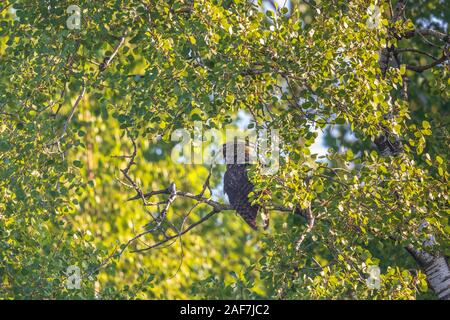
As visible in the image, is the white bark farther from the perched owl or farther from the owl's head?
the owl's head


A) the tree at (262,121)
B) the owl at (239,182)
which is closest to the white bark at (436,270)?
the tree at (262,121)

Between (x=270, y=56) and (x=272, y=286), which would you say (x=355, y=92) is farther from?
(x=272, y=286)

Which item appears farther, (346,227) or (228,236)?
(228,236)

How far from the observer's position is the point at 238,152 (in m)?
10.9

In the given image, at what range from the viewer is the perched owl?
10.4 metres

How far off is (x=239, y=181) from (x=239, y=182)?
0.04 feet

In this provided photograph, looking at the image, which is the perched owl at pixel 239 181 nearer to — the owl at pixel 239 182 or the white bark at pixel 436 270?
the owl at pixel 239 182

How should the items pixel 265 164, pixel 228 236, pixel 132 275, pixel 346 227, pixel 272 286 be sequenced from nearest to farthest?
pixel 265 164, pixel 346 227, pixel 272 286, pixel 132 275, pixel 228 236

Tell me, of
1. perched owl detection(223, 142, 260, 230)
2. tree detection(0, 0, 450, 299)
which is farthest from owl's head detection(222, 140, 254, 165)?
tree detection(0, 0, 450, 299)

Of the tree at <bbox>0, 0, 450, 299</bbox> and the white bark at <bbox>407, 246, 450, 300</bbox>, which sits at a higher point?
the tree at <bbox>0, 0, 450, 299</bbox>

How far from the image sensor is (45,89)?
9938 mm

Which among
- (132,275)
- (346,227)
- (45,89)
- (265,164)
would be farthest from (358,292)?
(132,275)

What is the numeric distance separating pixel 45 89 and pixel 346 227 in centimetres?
319

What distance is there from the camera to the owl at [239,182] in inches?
411
